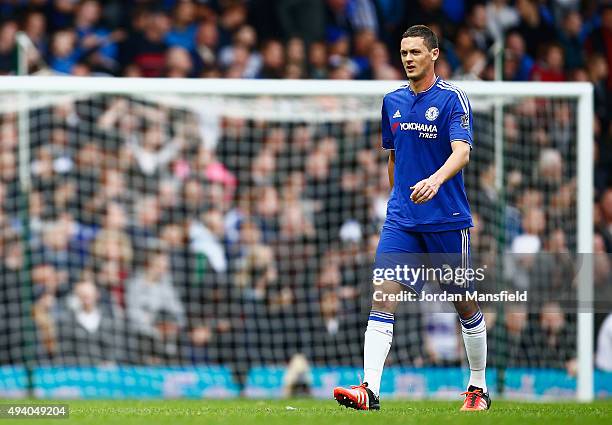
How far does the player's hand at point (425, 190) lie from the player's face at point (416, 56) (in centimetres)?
89

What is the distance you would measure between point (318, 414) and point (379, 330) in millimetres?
655

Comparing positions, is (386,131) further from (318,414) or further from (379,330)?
(318,414)

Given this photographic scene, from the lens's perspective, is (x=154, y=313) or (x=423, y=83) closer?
A: (x=423, y=83)

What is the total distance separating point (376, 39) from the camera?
16266 mm

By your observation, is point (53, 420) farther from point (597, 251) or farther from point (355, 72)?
point (355, 72)

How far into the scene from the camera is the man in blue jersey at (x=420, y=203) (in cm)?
785

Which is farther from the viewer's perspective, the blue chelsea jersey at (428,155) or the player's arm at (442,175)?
the blue chelsea jersey at (428,155)

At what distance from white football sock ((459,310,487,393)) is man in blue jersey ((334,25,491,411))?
0.05 ft

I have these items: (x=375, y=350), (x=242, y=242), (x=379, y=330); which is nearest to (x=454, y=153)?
(x=379, y=330)

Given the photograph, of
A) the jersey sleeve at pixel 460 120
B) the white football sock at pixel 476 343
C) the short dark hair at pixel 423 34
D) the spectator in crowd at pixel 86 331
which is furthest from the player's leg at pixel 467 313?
the spectator in crowd at pixel 86 331

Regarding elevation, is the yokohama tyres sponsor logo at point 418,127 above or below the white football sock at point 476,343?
above

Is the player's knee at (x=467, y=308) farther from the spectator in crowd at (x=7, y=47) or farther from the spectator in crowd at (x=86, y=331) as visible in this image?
the spectator in crowd at (x=7, y=47)

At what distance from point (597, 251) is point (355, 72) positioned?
4.32 meters

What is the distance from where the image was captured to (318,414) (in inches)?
305
